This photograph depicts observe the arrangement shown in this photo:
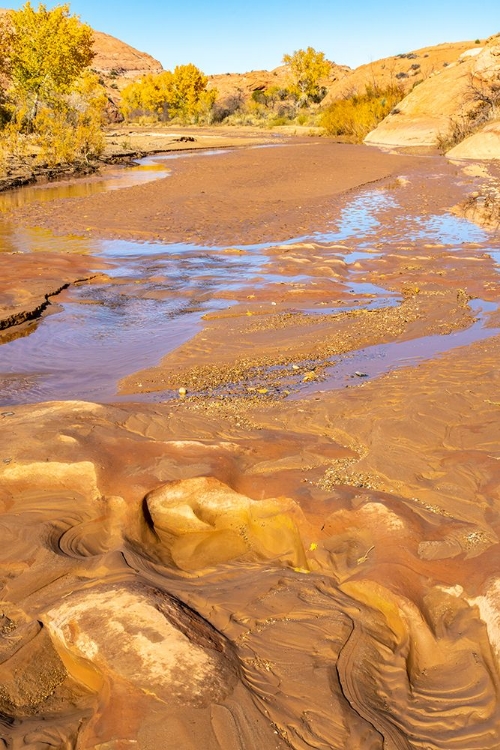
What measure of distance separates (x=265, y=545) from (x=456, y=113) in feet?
109

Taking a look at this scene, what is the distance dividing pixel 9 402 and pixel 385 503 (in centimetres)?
370

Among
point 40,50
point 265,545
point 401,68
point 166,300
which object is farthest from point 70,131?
point 401,68

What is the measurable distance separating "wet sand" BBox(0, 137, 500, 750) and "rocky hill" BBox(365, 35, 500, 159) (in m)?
22.5

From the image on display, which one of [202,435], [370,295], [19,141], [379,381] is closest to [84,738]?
[202,435]

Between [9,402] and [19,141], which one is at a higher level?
[19,141]

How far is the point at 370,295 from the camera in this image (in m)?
8.66

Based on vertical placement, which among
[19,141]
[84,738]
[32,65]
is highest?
[32,65]

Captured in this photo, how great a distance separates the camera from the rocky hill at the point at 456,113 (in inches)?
1069

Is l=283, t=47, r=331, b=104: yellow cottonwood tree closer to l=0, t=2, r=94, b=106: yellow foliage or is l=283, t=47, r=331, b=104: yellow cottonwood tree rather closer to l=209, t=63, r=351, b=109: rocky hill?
l=209, t=63, r=351, b=109: rocky hill

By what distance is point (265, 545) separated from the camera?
365 cm

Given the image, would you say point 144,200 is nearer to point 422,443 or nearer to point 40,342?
point 40,342

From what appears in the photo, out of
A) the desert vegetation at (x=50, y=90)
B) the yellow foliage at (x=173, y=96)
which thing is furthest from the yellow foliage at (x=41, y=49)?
the yellow foliage at (x=173, y=96)

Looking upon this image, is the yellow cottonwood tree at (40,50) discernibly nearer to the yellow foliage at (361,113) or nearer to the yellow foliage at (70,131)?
the yellow foliage at (70,131)

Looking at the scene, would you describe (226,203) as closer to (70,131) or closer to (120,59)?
(70,131)
